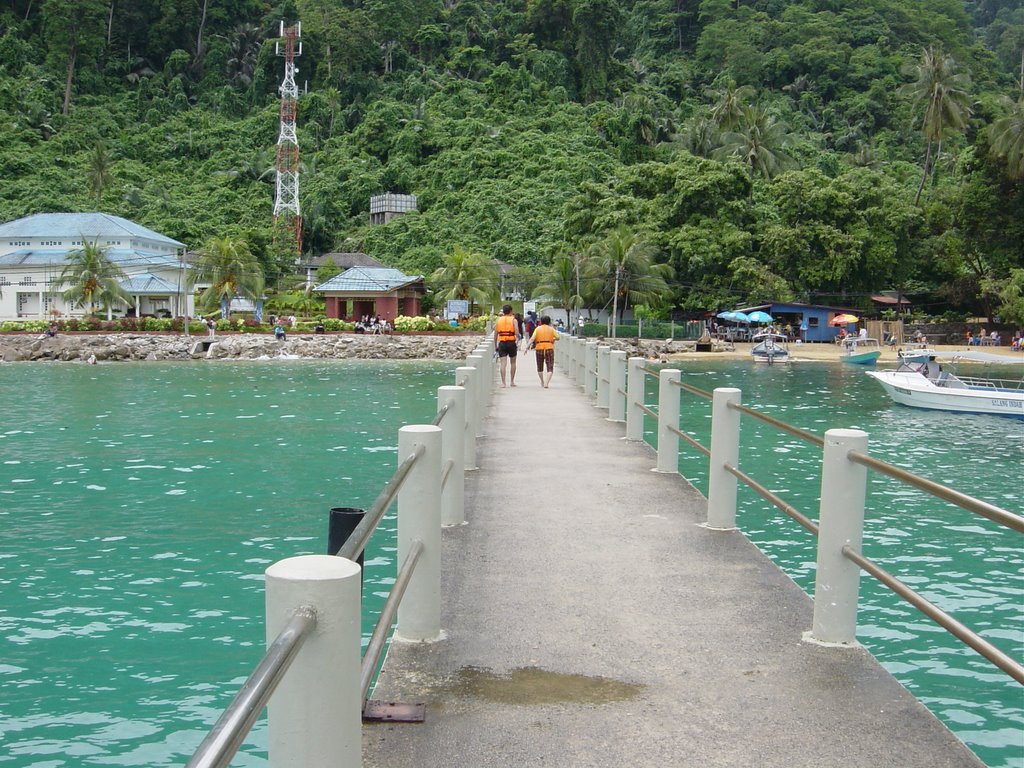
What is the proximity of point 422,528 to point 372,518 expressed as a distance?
130 centimetres

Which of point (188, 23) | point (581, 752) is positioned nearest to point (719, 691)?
point (581, 752)

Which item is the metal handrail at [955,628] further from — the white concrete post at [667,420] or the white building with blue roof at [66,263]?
the white building with blue roof at [66,263]

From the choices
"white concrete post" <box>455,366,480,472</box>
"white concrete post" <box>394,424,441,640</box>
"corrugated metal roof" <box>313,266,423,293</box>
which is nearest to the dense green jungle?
"corrugated metal roof" <box>313,266,423,293</box>

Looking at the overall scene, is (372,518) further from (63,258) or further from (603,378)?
(63,258)

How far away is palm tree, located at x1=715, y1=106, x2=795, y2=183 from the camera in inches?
3063

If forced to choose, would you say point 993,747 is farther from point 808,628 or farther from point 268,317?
point 268,317

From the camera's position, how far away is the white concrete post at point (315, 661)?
2371 mm

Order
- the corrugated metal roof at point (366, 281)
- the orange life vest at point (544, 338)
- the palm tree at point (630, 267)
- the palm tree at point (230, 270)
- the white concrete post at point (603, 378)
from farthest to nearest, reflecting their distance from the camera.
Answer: the corrugated metal roof at point (366, 281)
the palm tree at point (230, 270)
the palm tree at point (630, 267)
the orange life vest at point (544, 338)
the white concrete post at point (603, 378)

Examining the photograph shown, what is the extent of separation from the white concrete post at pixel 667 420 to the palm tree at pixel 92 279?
55.3 metres

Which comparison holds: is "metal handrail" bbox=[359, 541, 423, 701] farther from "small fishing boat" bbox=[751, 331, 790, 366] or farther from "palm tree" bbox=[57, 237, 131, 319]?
"palm tree" bbox=[57, 237, 131, 319]

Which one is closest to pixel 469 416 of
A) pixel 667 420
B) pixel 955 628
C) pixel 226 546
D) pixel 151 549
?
pixel 667 420

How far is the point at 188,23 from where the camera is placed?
12269 cm

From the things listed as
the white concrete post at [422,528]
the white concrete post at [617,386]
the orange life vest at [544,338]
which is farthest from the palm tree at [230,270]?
the white concrete post at [422,528]

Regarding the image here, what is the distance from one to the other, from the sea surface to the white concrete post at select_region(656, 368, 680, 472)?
224 cm
